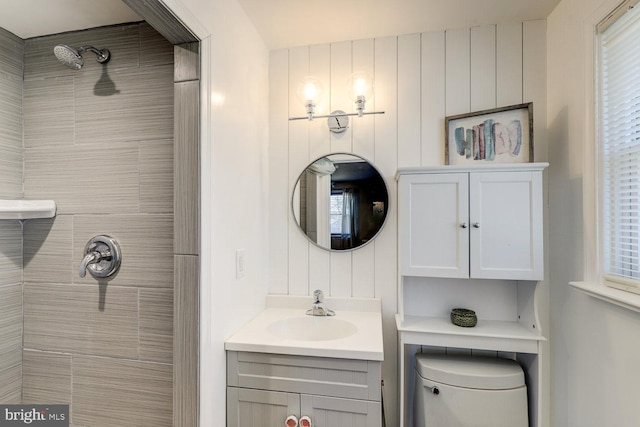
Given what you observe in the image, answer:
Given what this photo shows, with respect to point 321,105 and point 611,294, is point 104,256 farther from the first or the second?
point 611,294

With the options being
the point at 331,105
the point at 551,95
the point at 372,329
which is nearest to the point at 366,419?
the point at 372,329

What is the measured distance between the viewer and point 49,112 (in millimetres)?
1599

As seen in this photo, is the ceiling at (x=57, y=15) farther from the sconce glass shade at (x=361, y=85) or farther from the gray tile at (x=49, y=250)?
the sconce glass shade at (x=361, y=85)

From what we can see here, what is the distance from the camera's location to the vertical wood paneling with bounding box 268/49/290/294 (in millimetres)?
1956

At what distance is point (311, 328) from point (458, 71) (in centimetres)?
167

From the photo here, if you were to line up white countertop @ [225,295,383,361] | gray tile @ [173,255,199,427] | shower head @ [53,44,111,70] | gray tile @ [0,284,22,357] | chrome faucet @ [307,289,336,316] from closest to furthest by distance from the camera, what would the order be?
gray tile @ [173,255,199,427]
white countertop @ [225,295,383,361]
shower head @ [53,44,111,70]
gray tile @ [0,284,22,357]
chrome faucet @ [307,289,336,316]

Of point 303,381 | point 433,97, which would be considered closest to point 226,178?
point 303,381

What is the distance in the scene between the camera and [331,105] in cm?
190

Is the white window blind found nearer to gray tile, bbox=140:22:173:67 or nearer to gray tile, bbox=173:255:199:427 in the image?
gray tile, bbox=173:255:199:427

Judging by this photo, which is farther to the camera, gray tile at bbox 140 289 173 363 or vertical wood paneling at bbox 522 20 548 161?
vertical wood paneling at bbox 522 20 548 161

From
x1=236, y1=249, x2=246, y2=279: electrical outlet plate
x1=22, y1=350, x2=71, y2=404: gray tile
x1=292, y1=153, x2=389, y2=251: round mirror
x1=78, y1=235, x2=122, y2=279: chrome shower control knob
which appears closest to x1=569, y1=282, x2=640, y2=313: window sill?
x1=292, y1=153, x2=389, y2=251: round mirror

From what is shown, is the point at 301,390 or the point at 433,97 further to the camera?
the point at 433,97

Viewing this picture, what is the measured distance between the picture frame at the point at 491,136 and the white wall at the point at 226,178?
111cm

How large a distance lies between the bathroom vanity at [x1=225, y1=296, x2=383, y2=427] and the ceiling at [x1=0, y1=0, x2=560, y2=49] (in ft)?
5.26
